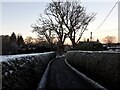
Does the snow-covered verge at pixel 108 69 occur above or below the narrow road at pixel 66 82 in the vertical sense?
above

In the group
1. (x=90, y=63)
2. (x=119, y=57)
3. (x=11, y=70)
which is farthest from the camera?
(x=90, y=63)

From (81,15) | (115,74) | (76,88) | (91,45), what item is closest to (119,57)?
(115,74)

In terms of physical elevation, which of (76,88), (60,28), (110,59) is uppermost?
(60,28)

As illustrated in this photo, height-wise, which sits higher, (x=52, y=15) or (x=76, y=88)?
(x=52, y=15)

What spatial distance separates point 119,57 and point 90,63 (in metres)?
5.96

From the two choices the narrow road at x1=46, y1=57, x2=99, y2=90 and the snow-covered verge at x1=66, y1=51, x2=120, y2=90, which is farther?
the narrow road at x1=46, y1=57, x2=99, y2=90

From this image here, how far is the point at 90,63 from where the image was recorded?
18.2 m

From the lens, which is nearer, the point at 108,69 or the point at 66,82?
the point at 108,69

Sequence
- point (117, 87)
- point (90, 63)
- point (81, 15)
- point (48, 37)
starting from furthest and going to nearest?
point (48, 37), point (81, 15), point (90, 63), point (117, 87)

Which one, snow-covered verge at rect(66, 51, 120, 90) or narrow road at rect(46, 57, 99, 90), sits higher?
snow-covered verge at rect(66, 51, 120, 90)

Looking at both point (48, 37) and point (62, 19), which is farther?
point (48, 37)

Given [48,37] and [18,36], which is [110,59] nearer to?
[48,37]

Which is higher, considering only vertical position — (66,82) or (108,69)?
(108,69)

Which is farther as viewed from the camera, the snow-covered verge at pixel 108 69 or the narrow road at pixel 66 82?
the narrow road at pixel 66 82
